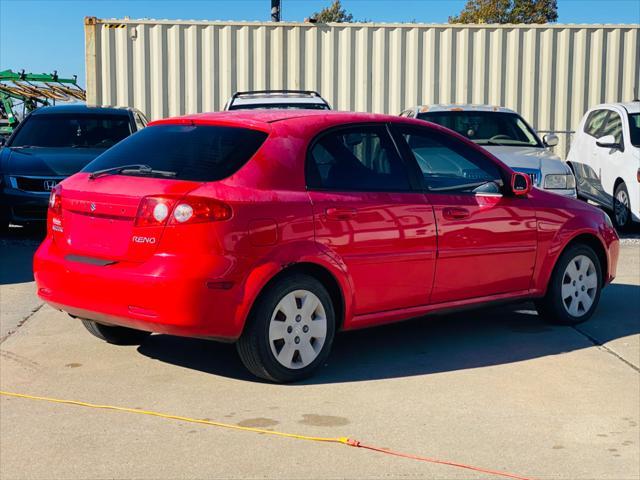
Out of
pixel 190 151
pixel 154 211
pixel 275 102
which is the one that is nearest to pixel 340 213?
pixel 190 151

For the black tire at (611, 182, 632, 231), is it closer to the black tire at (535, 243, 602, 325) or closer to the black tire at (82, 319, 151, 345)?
the black tire at (535, 243, 602, 325)

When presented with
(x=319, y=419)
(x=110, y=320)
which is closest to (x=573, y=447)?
(x=319, y=419)

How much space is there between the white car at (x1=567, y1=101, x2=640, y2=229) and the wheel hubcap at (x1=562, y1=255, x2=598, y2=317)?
5108 millimetres

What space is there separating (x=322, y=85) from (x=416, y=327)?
1033 centimetres

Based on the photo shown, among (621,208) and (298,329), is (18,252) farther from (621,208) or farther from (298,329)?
(621,208)

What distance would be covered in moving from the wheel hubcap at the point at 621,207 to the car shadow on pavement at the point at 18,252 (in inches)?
281

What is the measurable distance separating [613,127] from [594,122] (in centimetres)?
88

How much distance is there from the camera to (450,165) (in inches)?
255

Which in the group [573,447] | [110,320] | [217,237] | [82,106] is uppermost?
[82,106]

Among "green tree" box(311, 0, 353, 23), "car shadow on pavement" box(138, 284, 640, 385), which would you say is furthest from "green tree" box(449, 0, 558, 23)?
"car shadow on pavement" box(138, 284, 640, 385)

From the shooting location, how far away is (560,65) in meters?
17.0

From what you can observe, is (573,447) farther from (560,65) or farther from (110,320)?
(560,65)

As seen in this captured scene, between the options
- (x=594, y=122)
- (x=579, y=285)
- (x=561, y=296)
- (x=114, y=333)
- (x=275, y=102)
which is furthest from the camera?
(x=594, y=122)

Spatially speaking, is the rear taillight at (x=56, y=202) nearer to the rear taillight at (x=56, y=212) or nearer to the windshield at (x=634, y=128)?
the rear taillight at (x=56, y=212)
